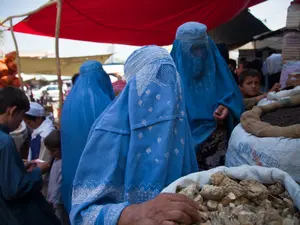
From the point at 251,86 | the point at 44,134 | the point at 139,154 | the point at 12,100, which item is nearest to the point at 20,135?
the point at 44,134

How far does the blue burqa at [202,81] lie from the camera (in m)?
2.44

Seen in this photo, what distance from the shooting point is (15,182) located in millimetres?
2090

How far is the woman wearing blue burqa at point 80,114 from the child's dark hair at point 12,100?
468mm

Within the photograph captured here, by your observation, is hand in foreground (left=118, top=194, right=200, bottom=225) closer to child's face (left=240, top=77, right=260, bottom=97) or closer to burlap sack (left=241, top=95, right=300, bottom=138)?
burlap sack (left=241, top=95, right=300, bottom=138)

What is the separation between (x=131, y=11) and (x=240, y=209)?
153 inches

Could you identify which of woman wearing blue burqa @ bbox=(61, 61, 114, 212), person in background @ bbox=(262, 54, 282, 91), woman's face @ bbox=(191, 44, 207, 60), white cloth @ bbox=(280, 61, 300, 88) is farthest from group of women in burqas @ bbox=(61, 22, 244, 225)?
person in background @ bbox=(262, 54, 282, 91)

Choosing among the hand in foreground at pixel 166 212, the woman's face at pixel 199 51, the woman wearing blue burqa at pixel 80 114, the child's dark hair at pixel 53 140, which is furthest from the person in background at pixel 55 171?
the hand in foreground at pixel 166 212

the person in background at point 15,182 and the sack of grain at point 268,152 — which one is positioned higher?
the sack of grain at point 268,152

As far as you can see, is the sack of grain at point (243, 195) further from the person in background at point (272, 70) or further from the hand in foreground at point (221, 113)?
the person in background at point (272, 70)

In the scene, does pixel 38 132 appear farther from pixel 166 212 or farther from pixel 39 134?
pixel 166 212

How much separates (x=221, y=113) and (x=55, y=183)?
177cm

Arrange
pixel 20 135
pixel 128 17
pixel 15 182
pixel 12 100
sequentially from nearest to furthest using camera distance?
pixel 15 182 → pixel 12 100 → pixel 20 135 → pixel 128 17

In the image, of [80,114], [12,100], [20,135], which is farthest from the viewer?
[20,135]

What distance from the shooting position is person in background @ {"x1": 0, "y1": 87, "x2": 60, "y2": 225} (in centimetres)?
208
